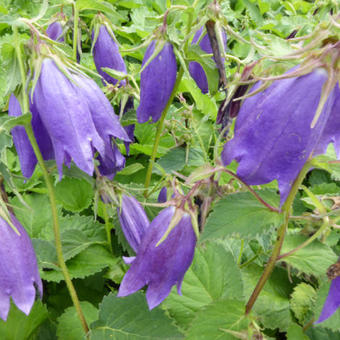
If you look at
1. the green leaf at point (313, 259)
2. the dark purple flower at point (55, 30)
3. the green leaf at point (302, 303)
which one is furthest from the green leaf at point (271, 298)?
the dark purple flower at point (55, 30)

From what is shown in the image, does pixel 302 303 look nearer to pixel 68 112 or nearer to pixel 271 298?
pixel 271 298

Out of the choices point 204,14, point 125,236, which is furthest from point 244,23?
point 125,236

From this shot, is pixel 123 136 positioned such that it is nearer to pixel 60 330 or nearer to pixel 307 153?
pixel 307 153

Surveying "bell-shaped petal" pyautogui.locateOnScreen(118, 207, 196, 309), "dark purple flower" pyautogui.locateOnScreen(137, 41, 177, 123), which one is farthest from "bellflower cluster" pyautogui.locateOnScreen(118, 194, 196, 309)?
"dark purple flower" pyautogui.locateOnScreen(137, 41, 177, 123)

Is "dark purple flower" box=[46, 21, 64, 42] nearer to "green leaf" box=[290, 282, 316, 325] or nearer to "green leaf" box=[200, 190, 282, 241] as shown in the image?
"green leaf" box=[200, 190, 282, 241]

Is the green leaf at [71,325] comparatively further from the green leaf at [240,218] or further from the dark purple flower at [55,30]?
the dark purple flower at [55,30]

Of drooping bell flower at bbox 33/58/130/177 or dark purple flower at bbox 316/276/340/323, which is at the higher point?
drooping bell flower at bbox 33/58/130/177
